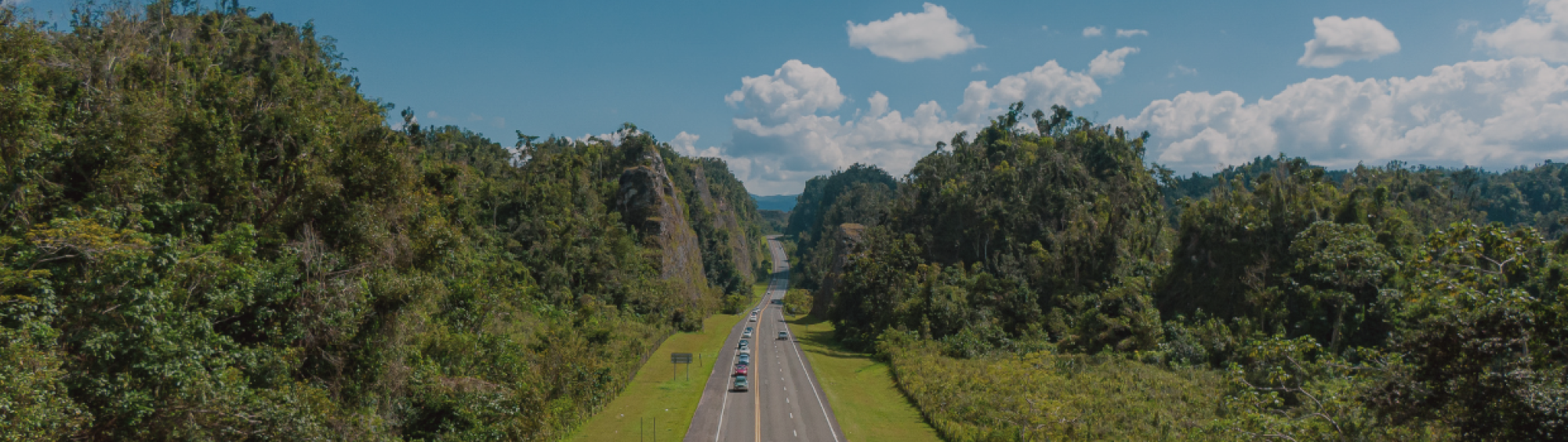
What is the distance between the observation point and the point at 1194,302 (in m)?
51.6

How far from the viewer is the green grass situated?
31375 millimetres

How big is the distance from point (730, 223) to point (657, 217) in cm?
6629

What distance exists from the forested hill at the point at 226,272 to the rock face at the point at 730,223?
319 ft

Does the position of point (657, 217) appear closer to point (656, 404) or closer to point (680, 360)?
point (680, 360)

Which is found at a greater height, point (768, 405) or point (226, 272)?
point (226, 272)

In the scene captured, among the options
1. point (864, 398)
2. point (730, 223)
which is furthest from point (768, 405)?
point (730, 223)

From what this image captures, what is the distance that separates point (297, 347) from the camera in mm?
17844

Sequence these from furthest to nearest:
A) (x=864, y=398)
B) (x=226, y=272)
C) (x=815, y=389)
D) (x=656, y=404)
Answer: (x=815, y=389), (x=864, y=398), (x=656, y=404), (x=226, y=272)

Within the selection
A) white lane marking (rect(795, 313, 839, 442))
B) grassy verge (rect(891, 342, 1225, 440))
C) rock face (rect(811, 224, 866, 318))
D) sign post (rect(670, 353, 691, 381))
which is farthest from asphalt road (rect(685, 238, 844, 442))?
rock face (rect(811, 224, 866, 318))

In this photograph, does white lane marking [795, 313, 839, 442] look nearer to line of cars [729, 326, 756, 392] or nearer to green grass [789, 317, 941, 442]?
green grass [789, 317, 941, 442]

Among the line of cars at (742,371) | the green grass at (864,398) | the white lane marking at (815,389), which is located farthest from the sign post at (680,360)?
the green grass at (864,398)

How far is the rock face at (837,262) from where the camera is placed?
90.3 metres

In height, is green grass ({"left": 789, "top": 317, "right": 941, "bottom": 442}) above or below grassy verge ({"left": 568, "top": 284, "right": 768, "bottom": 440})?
below

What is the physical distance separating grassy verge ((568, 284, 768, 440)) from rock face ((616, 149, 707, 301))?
27620mm
